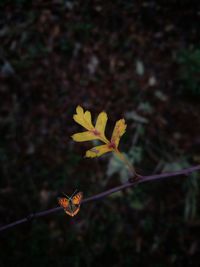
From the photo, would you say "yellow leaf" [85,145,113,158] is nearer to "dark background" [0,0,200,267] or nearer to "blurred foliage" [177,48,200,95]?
"dark background" [0,0,200,267]

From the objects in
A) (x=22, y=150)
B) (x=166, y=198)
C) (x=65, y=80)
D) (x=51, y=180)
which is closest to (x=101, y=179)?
(x=51, y=180)

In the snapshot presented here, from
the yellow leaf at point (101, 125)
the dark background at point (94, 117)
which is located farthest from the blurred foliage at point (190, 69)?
the yellow leaf at point (101, 125)

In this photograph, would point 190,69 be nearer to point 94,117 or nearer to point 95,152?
point 94,117

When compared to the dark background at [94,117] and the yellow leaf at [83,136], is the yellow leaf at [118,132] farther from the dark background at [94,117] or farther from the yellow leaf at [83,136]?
the dark background at [94,117]

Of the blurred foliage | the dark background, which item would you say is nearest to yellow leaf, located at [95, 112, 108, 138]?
the dark background

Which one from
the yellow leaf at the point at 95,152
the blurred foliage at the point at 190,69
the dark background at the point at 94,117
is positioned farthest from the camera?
Result: the dark background at the point at 94,117

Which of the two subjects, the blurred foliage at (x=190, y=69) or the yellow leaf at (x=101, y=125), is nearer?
the yellow leaf at (x=101, y=125)

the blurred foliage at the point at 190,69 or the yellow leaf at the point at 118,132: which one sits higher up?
the yellow leaf at the point at 118,132

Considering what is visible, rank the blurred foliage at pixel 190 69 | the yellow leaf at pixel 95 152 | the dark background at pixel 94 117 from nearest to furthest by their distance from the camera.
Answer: the yellow leaf at pixel 95 152, the blurred foliage at pixel 190 69, the dark background at pixel 94 117

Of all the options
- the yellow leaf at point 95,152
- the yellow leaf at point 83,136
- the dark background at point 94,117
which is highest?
the yellow leaf at point 83,136

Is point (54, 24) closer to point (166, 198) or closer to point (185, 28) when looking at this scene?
point (185, 28)
